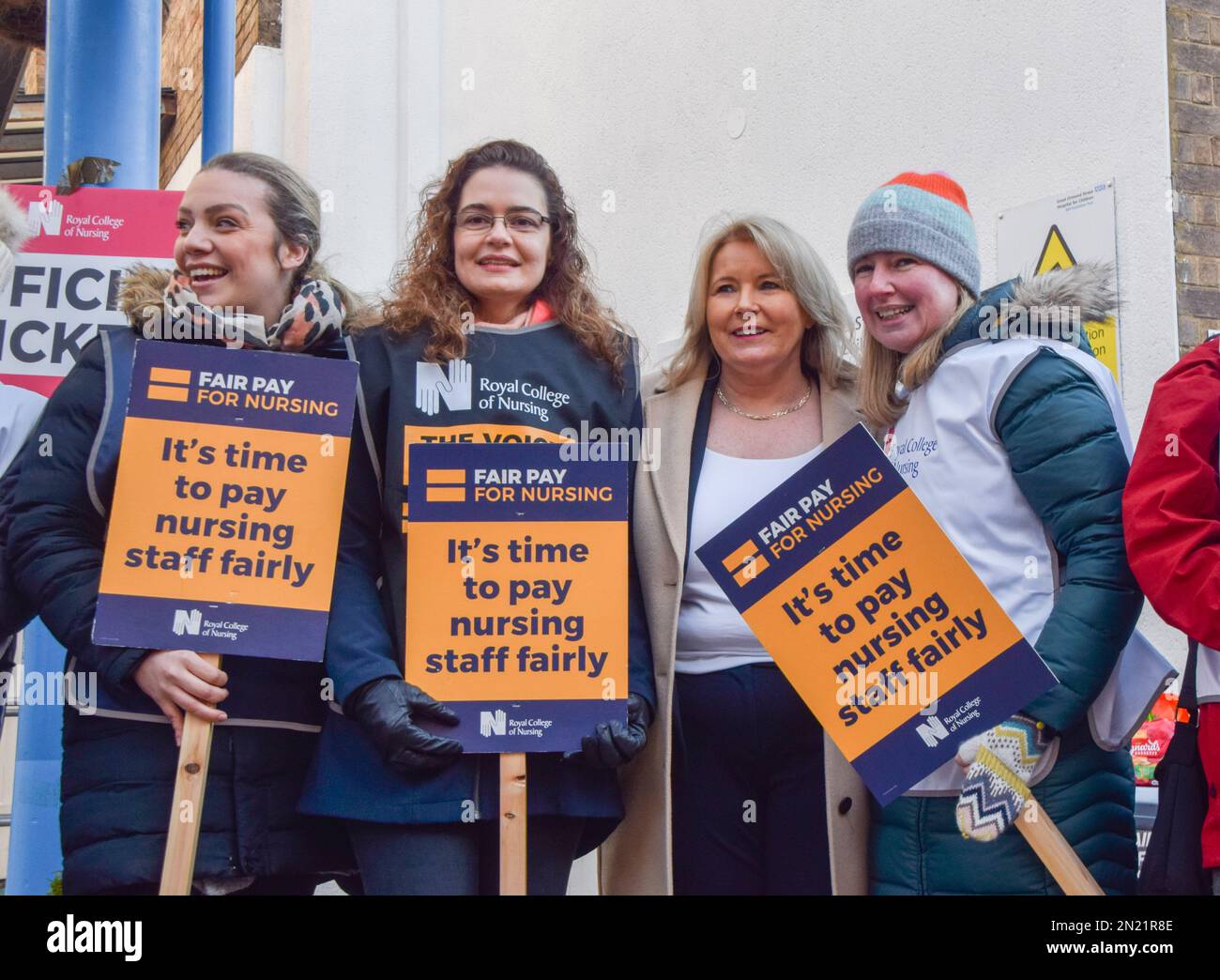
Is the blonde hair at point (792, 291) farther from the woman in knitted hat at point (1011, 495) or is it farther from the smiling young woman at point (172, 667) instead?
the smiling young woman at point (172, 667)

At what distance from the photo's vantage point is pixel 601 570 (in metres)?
2.49

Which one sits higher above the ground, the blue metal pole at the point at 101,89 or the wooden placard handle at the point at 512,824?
the blue metal pole at the point at 101,89

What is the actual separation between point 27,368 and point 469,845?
2291 mm

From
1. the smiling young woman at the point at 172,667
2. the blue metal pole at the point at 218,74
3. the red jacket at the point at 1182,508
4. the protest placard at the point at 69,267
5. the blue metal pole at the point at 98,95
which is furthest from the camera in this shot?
the blue metal pole at the point at 218,74

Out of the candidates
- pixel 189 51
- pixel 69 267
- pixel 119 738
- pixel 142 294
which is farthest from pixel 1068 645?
pixel 189 51

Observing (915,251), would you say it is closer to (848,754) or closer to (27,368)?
(848,754)

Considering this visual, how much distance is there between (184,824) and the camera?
2.25m

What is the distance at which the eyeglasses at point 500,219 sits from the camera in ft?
8.72

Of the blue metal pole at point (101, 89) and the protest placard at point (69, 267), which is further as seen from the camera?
the blue metal pole at point (101, 89)

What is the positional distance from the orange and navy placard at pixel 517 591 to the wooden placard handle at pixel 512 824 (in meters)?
0.03

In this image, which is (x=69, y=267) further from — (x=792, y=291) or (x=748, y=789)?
(x=748, y=789)

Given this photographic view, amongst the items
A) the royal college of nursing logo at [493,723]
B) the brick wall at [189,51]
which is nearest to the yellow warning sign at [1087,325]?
the royal college of nursing logo at [493,723]

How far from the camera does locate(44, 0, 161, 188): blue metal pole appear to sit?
15.0 ft

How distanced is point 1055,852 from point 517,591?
998 millimetres
